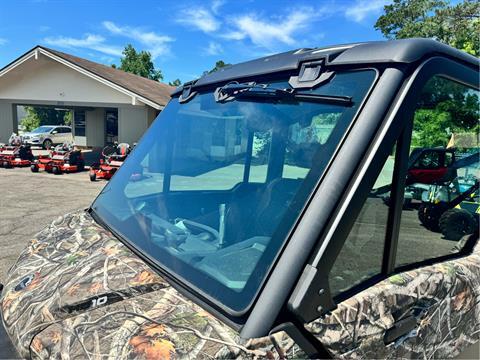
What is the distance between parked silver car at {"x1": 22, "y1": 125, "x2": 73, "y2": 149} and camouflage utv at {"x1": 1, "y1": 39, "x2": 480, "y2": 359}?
2777 cm

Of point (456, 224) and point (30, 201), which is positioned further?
point (30, 201)

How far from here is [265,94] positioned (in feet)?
4.82

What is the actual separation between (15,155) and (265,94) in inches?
720

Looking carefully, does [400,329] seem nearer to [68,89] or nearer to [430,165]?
[430,165]

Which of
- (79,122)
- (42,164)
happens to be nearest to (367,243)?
(42,164)

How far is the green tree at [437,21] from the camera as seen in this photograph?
60.9 ft

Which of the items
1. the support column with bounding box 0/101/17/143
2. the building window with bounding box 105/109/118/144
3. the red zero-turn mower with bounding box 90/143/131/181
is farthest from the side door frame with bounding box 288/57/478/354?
the building window with bounding box 105/109/118/144

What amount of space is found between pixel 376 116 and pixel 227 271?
70 cm

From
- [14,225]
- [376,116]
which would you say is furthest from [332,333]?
[14,225]

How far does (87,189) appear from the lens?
11.7 m

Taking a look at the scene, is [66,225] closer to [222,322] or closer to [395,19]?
[222,322]

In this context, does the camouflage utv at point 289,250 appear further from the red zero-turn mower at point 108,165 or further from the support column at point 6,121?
the support column at point 6,121

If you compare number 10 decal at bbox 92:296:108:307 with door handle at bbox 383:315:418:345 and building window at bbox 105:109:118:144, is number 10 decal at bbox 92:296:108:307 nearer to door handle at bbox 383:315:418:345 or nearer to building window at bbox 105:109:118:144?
door handle at bbox 383:315:418:345

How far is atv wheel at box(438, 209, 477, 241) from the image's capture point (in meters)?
1.73
